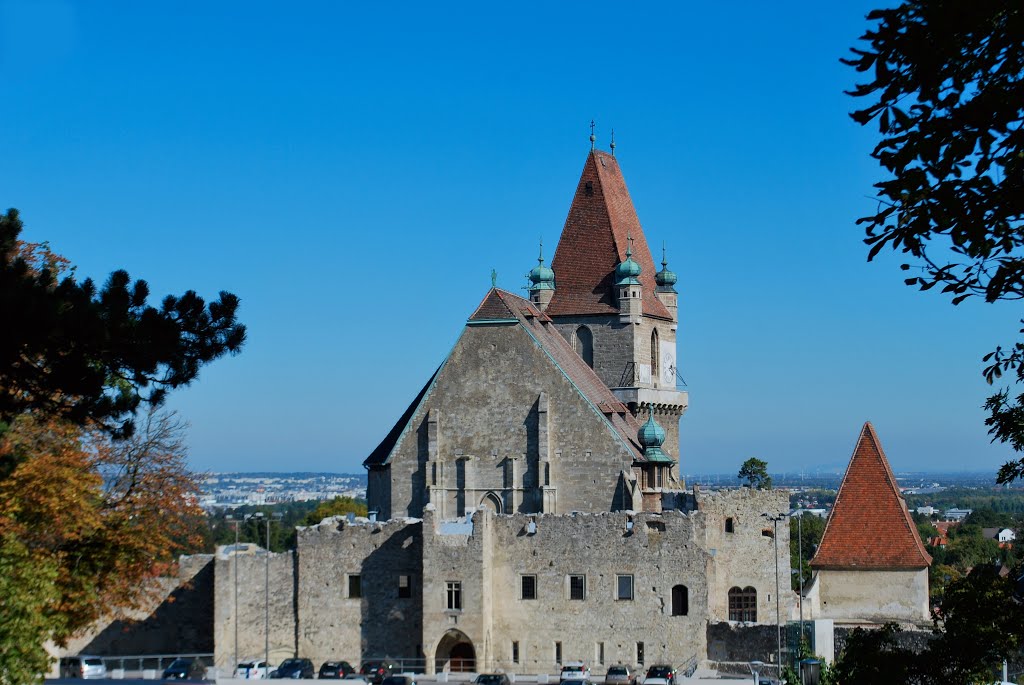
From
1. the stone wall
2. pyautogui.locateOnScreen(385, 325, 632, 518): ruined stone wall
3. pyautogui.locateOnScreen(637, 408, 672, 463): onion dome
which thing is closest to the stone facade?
the stone wall

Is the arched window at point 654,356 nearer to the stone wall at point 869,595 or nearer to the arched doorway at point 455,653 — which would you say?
the stone wall at point 869,595

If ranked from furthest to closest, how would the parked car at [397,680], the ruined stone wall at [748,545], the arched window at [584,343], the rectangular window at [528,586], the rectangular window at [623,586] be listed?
the arched window at [584,343], the ruined stone wall at [748,545], the rectangular window at [528,586], the rectangular window at [623,586], the parked car at [397,680]

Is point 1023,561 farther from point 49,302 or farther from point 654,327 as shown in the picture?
point 654,327

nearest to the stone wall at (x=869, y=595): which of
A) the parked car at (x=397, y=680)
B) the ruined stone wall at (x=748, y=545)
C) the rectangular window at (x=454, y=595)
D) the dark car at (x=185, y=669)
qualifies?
the ruined stone wall at (x=748, y=545)

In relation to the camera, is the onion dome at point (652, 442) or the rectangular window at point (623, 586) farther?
the onion dome at point (652, 442)

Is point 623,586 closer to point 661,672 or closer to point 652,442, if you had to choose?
point 661,672

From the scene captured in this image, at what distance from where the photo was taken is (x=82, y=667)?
1984 inches

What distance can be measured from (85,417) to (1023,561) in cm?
1537

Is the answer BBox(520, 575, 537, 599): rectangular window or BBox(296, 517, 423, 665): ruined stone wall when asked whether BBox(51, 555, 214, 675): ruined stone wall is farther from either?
BBox(520, 575, 537, 599): rectangular window

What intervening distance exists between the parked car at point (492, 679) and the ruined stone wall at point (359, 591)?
4.98 meters

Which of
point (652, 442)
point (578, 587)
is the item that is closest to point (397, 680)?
point (578, 587)

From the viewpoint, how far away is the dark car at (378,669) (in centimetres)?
5076

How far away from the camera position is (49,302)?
2394 cm

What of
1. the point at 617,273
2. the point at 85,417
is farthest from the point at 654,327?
the point at 85,417
